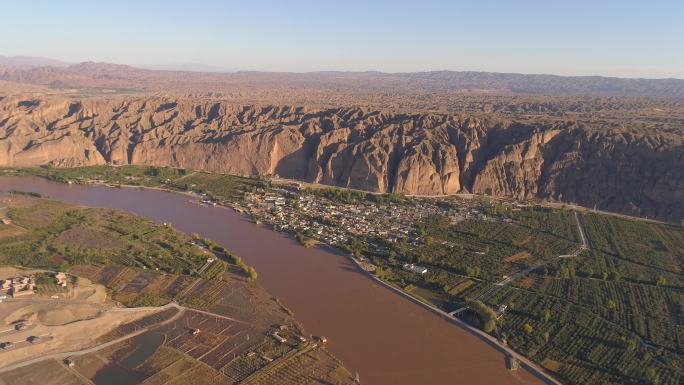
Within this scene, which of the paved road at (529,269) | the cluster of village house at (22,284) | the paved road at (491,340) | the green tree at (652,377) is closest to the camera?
the green tree at (652,377)

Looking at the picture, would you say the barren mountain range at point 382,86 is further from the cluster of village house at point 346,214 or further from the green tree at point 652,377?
the green tree at point 652,377

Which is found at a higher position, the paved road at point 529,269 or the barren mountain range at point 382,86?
the barren mountain range at point 382,86

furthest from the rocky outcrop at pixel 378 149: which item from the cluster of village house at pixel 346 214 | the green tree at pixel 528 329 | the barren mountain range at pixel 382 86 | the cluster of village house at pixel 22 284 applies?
the barren mountain range at pixel 382 86

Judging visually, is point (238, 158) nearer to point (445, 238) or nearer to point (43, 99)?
point (445, 238)

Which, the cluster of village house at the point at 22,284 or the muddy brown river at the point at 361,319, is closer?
the muddy brown river at the point at 361,319

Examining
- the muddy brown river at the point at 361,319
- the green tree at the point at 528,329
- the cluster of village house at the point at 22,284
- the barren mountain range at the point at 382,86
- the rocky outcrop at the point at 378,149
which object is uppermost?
the barren mountain range at the point at 382,86

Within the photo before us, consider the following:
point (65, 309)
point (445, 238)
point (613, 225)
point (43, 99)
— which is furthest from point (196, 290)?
point (43, 99)

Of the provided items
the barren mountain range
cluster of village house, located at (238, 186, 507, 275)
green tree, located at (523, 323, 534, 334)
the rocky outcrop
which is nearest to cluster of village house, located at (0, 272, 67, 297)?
cluster of village house, located at (238, 186, 507, 275)
